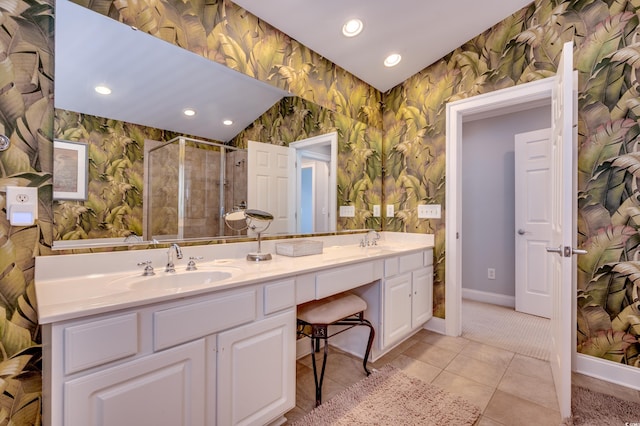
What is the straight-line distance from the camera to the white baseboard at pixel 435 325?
8.59ft

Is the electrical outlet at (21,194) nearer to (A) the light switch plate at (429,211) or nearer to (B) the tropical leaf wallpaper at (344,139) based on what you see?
(B) the tropical leaf wallpaper at (344,139)

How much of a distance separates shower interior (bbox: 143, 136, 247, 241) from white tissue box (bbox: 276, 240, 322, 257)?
1.00 ft

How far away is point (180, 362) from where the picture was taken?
41.4 inches

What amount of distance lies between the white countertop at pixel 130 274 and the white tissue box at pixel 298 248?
5 centimetres

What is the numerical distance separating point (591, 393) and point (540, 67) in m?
2.19

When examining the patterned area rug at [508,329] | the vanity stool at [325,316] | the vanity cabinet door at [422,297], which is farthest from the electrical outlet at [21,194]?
the patterned area rug at [508,329]

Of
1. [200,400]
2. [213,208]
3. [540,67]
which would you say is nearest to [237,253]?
[213,208]

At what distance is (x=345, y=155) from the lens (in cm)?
266

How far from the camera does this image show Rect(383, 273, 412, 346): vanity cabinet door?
210 cm

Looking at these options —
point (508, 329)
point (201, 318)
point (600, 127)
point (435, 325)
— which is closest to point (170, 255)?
point (201, 318)

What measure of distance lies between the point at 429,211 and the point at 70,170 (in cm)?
253

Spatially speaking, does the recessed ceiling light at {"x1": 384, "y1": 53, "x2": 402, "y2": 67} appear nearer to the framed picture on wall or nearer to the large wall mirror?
the large wall mirror

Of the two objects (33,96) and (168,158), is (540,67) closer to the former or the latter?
(168,158)

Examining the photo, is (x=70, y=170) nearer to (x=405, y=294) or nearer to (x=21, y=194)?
(x=21, y=194)
